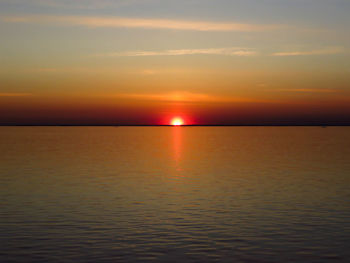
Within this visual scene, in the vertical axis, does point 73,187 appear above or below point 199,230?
above

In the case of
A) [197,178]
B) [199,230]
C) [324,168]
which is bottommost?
[199,230]

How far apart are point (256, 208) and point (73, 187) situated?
1904 cm

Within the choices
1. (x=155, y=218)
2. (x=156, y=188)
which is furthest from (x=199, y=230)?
(x=156, y=188)

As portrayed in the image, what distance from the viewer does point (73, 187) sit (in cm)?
4722

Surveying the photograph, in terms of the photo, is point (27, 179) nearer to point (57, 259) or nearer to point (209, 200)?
point (209, 200)

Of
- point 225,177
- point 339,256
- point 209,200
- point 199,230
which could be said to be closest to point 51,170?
point 225,177

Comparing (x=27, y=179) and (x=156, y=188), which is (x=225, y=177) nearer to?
(x=156, y=188)

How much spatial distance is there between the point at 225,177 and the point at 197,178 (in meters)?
3.24

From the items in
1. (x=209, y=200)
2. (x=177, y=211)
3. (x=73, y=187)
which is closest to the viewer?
(x=177, y=211)

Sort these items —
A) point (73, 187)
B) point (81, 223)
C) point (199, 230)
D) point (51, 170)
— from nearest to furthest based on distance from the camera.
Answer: point (199, 230) → point (81, 223) → point (73, 187) → point (51, 170)

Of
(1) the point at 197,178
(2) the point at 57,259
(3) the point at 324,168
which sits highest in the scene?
(3) the point at 324,168

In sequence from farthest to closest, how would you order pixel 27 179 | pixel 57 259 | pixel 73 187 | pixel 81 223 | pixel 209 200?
pixel 27 179
pixel 73 187
pixel 209 200
pixel 81 223
pixel 57 259

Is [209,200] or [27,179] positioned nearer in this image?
[209,200]

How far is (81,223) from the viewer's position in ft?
100
